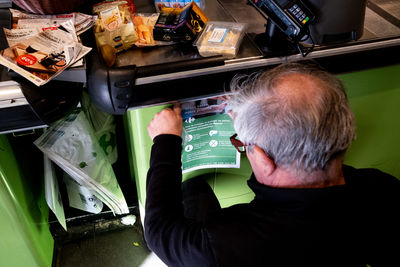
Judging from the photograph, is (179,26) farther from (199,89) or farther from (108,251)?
(108,251)

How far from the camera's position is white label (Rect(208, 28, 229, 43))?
1.05 m

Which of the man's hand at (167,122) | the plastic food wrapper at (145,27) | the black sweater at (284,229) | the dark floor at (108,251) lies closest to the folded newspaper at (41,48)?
the plastic food wrapper at (145,27)

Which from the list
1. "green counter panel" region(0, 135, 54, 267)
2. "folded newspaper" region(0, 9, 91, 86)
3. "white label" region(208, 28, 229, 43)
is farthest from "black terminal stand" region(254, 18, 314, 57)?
"green counter panel" region(0, 135, 54, 267)

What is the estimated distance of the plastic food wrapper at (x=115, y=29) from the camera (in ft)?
3.43

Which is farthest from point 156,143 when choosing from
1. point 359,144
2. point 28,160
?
point 359,144

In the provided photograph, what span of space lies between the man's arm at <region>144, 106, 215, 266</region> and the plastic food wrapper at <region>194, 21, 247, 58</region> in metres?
0.20

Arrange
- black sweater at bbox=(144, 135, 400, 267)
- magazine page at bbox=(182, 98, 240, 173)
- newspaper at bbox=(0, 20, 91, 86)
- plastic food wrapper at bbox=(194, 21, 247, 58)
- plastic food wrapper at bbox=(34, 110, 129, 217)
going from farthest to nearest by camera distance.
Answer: plastic food wrapper at bbox=(34, 110, 129, 217) → magazine page at bbox=(182, 98, 240, 173) → plastic food wrapper at bbox=(194, 21, 247, 58) → newspaper at bbox=(0, 20, 91, 86) → black sweater at bbox=(144, 135, 400, 267)

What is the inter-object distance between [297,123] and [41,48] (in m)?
0.72

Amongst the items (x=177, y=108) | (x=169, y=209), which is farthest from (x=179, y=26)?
(x=169, y=209)

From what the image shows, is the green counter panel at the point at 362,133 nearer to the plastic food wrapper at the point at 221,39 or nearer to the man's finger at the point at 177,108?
the man's finger at the point at 177,108

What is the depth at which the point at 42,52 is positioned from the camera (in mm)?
965

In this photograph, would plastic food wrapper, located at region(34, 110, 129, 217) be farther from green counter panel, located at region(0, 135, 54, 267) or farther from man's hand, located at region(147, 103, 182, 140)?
man's hand, located at region(147, 103, 182, 140)

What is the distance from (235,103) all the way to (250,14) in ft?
1.66

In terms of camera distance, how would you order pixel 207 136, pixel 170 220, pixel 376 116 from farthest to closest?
1. pixel 376 116
2. pixel 207 136
3. pixel 170 220
